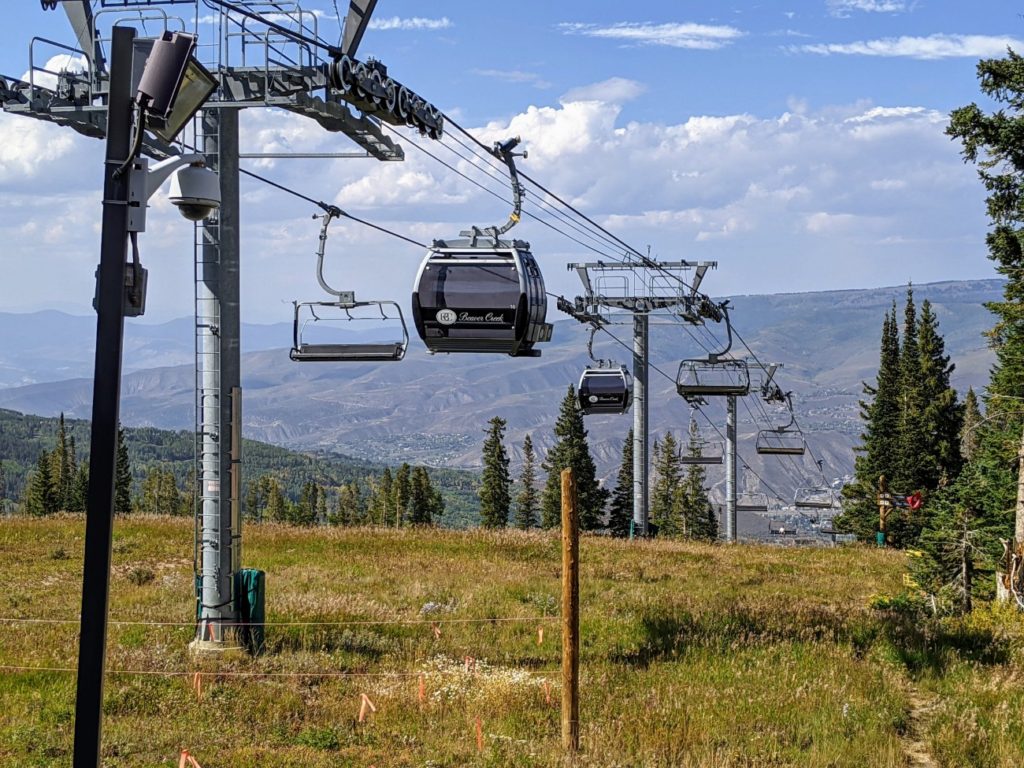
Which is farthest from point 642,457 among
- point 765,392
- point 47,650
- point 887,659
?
point 47,650

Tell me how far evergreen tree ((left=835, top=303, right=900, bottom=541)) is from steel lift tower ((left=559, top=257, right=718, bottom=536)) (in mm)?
42823

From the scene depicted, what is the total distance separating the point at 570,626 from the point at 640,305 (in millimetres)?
29092

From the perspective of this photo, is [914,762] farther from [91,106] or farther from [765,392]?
[765,392]

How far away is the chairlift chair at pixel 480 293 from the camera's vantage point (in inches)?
693

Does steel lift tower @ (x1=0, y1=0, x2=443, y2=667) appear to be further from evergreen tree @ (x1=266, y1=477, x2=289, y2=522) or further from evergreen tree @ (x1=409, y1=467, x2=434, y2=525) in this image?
evergreen tree @ (x1=266, y1=477, x2=289, y2=522)

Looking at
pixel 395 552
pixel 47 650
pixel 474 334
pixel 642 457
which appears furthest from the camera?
pixel 642 457

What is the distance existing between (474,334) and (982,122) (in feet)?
34.2

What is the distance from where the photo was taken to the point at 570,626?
37.0ft

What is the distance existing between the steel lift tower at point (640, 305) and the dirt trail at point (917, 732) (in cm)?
2254

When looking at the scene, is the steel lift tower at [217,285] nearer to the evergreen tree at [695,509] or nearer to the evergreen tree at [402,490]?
the evergreen tree at [695,509]

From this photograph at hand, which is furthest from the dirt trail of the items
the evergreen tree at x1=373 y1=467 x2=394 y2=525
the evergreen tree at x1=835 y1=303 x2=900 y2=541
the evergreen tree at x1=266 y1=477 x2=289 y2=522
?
the evergreen tree at x1=266 y1=477 x2=289 y2=522

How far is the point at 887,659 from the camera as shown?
1562cm

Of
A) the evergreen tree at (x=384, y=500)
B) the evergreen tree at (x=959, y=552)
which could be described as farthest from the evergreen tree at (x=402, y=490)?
the evergreen tree at (x=959, y=552)

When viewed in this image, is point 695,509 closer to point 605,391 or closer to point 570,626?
point 605,391
